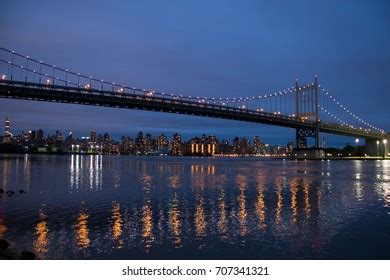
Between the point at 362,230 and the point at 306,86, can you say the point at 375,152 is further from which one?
the point at 362,230

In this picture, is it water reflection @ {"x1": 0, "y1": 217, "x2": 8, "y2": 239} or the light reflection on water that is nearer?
the light reflection on water

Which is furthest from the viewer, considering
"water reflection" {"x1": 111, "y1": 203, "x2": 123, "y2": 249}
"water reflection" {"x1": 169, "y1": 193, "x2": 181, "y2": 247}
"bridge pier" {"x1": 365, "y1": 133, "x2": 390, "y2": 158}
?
"bridge pier" {"x1": 365, "y1": 133, "x2": 390, "y2": 158}

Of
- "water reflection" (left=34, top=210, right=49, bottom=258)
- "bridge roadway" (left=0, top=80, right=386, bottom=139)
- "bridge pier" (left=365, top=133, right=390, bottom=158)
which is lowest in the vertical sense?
"water reflection" (left=34, top=210, right=49, bottom=258)

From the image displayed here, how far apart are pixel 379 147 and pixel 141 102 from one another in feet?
208

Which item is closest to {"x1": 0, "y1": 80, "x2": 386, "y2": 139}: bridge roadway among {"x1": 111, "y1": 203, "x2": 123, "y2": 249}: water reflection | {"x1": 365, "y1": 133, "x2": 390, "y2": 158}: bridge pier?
{"x1": 365, "y1": 133, "x2": 390, "y2": 158}: bridge pier

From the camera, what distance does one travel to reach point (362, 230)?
38.9 feet

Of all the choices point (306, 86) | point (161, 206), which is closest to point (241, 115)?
point (306, 86)

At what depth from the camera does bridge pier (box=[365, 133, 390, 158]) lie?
96938 mm

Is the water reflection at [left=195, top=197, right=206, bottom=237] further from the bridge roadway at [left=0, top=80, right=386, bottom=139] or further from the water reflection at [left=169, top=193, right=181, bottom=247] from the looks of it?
the bridge roadway at [left=0, top=80, right=386, bottom=139]

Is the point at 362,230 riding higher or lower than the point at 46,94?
lower

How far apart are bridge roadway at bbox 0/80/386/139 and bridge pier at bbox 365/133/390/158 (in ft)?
62.5

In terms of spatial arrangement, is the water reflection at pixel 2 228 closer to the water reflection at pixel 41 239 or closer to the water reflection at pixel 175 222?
the water reflection at pixel 41 239

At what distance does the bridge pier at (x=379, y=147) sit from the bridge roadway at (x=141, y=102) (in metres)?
19.0
